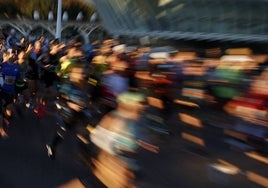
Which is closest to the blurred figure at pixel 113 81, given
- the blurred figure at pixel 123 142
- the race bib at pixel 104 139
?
the race bib at pixel 104 139

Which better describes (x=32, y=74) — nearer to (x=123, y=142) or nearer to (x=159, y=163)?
(x=159, y=163)

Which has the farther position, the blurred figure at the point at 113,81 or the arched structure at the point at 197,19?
the arched structure at the point at 197,19

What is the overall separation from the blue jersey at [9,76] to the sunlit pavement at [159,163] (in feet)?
3.91

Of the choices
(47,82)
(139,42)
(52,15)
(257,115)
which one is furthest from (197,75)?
(52,15)

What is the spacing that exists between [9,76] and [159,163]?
448cm

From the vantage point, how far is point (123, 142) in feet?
17.4

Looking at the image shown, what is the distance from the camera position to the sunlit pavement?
729 centimetres

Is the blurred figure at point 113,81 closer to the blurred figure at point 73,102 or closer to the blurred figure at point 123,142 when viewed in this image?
the blurred figure at point 73,102

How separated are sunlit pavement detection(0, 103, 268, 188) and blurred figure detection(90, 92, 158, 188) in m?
0.80

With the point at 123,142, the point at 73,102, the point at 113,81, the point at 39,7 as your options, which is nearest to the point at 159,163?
the point at 113,81

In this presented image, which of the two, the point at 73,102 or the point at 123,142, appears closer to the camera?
the point at 123,142

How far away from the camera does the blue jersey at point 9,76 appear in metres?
11.5

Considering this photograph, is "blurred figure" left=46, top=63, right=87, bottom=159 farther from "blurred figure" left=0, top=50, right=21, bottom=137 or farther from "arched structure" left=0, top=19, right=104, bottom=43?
"arched structure" left=0, top=19, right=104, bottom=43

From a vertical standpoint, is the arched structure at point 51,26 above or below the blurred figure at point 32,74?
below
